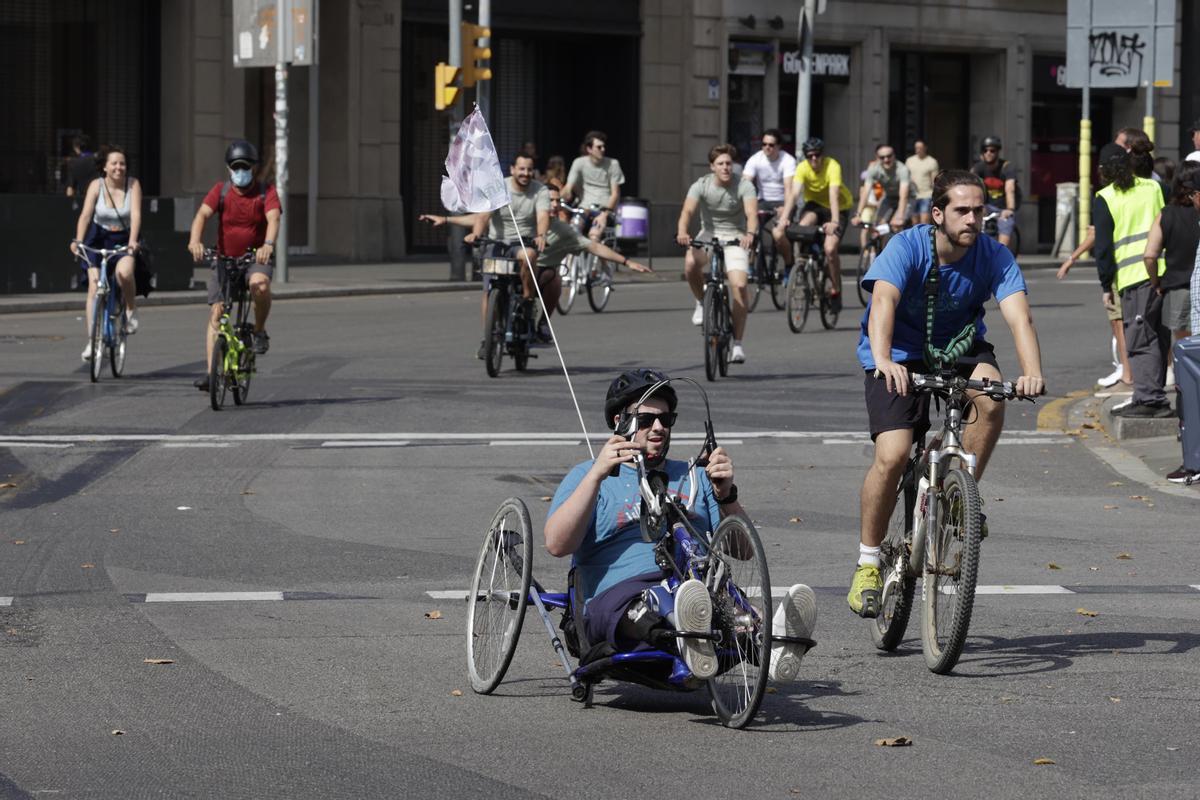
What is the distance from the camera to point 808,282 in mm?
21203

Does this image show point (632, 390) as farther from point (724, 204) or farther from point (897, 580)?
point (724, 204)

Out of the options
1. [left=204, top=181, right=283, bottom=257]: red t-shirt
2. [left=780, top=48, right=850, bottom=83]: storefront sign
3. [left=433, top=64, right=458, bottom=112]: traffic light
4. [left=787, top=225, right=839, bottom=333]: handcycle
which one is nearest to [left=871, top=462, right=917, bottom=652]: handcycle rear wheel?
[left=204, top=181, right=283, bottom=257]: red t-shirt

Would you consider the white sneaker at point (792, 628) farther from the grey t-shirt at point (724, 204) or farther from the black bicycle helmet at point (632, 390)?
the grey t-shirt at point (724, 204)

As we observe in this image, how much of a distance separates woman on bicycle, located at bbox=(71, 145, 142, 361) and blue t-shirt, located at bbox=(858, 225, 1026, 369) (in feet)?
31.6

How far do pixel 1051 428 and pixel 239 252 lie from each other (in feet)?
18.0

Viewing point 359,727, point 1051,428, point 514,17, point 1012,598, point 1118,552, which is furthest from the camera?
point 514,17

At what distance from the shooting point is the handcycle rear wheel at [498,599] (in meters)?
6.64

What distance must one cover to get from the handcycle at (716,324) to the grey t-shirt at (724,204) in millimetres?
405

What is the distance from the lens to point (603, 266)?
24.6 metres

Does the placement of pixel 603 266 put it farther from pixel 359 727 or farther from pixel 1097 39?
pixel 359 727

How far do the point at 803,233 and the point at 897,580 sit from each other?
1441 cm

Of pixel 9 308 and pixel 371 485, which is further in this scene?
pixel 9 308

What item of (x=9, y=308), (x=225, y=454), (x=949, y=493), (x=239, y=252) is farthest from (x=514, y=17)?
(x=949, y=493)

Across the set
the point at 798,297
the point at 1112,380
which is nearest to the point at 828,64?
the point at 798,297
